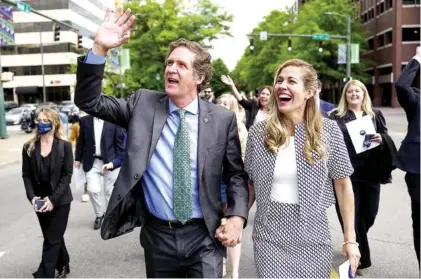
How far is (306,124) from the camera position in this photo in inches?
113

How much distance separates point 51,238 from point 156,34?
38.6 m

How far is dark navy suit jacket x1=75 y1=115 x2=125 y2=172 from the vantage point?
23.4 ft

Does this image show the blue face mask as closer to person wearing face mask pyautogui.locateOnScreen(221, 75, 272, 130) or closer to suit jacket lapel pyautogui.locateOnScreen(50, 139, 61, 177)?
suit jacket lapel pyautogui.locateOnScreen(50, 139, 61, 177)

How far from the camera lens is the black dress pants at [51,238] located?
15.3 feet

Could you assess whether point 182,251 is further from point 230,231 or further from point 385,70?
point 385,70

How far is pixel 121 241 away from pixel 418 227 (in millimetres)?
3555

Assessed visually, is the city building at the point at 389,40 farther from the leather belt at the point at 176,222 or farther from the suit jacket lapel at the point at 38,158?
the leather belt at the point at 176,222

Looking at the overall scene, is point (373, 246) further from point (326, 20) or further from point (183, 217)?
point (326, 20)

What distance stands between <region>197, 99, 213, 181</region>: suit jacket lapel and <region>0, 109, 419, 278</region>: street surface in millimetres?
2689

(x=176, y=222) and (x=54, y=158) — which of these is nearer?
(x=176, y=222)

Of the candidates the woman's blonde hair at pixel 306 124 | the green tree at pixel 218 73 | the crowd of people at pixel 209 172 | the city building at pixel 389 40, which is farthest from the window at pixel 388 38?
the crowd of people at pixel 209 172

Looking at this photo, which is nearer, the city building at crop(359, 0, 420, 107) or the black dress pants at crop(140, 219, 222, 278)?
the black dress pants at crop(140, 219, 222, 278)

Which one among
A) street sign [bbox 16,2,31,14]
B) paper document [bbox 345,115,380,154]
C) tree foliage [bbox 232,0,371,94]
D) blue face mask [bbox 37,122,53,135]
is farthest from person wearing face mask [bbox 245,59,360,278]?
tree foliage [bbox 232,0,371,94]

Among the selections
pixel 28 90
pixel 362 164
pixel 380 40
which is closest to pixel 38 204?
pixel 362 164
